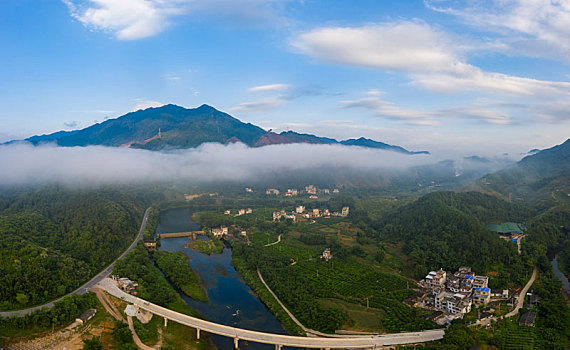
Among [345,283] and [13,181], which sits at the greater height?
[13,181]

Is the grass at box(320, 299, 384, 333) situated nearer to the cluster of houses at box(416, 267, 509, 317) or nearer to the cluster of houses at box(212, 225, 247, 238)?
the cluster of houses at box(416, 267, 509, 317)

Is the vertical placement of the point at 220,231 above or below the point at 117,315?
above

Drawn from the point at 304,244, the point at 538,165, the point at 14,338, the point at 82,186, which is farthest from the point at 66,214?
the point at 538,165

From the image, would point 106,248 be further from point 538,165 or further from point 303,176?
point 538,165

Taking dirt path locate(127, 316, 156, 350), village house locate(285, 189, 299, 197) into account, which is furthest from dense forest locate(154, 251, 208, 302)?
village house locate(285, 189, 299, 197)

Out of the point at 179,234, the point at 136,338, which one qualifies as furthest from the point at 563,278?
the point at 179,234

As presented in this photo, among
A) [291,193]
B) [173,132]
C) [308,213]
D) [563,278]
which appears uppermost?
[173,132]

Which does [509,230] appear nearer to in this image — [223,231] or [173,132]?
[223,231]
